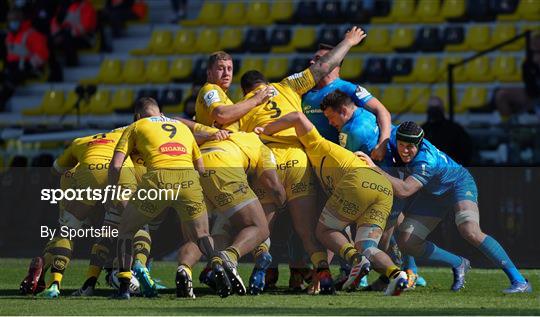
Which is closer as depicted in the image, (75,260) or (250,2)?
(75,260)

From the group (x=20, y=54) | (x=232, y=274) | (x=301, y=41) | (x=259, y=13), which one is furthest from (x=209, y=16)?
(x=232, y=274)

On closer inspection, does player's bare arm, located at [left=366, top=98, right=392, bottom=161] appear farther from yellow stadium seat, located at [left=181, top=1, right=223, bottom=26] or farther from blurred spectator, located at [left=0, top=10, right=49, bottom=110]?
blurred spectator, located at [left=0, top=10, right=49, bottom=110]

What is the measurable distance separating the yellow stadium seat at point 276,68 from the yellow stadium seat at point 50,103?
385cm

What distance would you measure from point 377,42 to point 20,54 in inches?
263

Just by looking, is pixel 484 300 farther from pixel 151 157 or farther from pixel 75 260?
pixel 75 260

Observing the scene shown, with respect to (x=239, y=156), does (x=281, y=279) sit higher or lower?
lower

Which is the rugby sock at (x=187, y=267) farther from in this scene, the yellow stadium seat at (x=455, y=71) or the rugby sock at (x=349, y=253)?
the yellow stadium seat at (x=455, y=71)

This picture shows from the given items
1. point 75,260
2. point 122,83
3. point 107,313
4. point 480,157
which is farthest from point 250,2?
point 107,313

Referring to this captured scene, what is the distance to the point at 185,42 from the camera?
25.2 m

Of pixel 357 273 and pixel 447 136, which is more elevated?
pixel 357 273

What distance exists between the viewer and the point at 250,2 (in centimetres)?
2542

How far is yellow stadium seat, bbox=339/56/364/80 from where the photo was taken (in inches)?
903

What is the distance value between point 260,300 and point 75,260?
4.79m

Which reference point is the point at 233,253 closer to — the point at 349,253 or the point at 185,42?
the point at 349,253
